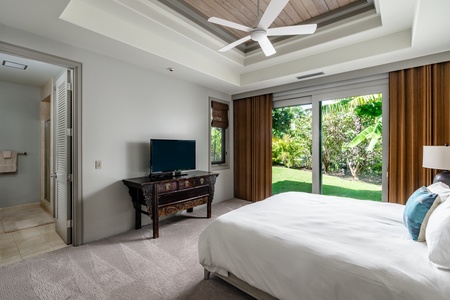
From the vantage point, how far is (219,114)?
4969 millimetres

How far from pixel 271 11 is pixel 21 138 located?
18.0 feet

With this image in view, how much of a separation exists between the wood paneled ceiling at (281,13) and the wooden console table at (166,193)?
225 cm

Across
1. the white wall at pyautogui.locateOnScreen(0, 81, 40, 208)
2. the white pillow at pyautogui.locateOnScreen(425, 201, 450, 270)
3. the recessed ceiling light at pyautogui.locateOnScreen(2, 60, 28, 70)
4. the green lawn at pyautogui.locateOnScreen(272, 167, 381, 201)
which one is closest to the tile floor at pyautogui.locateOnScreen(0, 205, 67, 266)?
the white wall at pyautogui.locateOnScreen(0, 81, 40, 208)

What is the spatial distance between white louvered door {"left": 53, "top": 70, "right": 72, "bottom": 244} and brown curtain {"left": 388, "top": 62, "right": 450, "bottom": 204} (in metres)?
4.51

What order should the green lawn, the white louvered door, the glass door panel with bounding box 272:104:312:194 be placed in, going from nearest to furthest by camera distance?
1. the white louvered door
2. the green lawn
3. the glass door panel with bounding box 272:104:312:194

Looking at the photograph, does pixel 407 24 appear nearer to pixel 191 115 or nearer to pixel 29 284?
pixel 191 115

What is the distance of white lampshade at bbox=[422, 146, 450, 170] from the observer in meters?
2.36

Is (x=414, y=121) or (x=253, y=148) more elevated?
(x=414, y=121)

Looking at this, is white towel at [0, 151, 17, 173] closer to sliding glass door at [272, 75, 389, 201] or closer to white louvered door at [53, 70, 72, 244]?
white louvered door at [53, 70, 72, 244]

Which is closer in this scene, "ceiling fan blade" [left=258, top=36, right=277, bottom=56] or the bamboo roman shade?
"ceiling fan blade" [left=258, top=36, right=277, bottom=56]

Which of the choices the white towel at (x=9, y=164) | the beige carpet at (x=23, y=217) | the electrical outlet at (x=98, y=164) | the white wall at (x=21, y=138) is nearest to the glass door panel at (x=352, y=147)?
the electrical outlet at (x=98, y=164)

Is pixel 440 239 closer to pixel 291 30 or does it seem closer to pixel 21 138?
pixel 291 30

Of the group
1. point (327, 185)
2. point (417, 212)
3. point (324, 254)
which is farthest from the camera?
point (327, 185)

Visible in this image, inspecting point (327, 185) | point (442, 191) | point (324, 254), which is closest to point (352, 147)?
point (327, 185)
